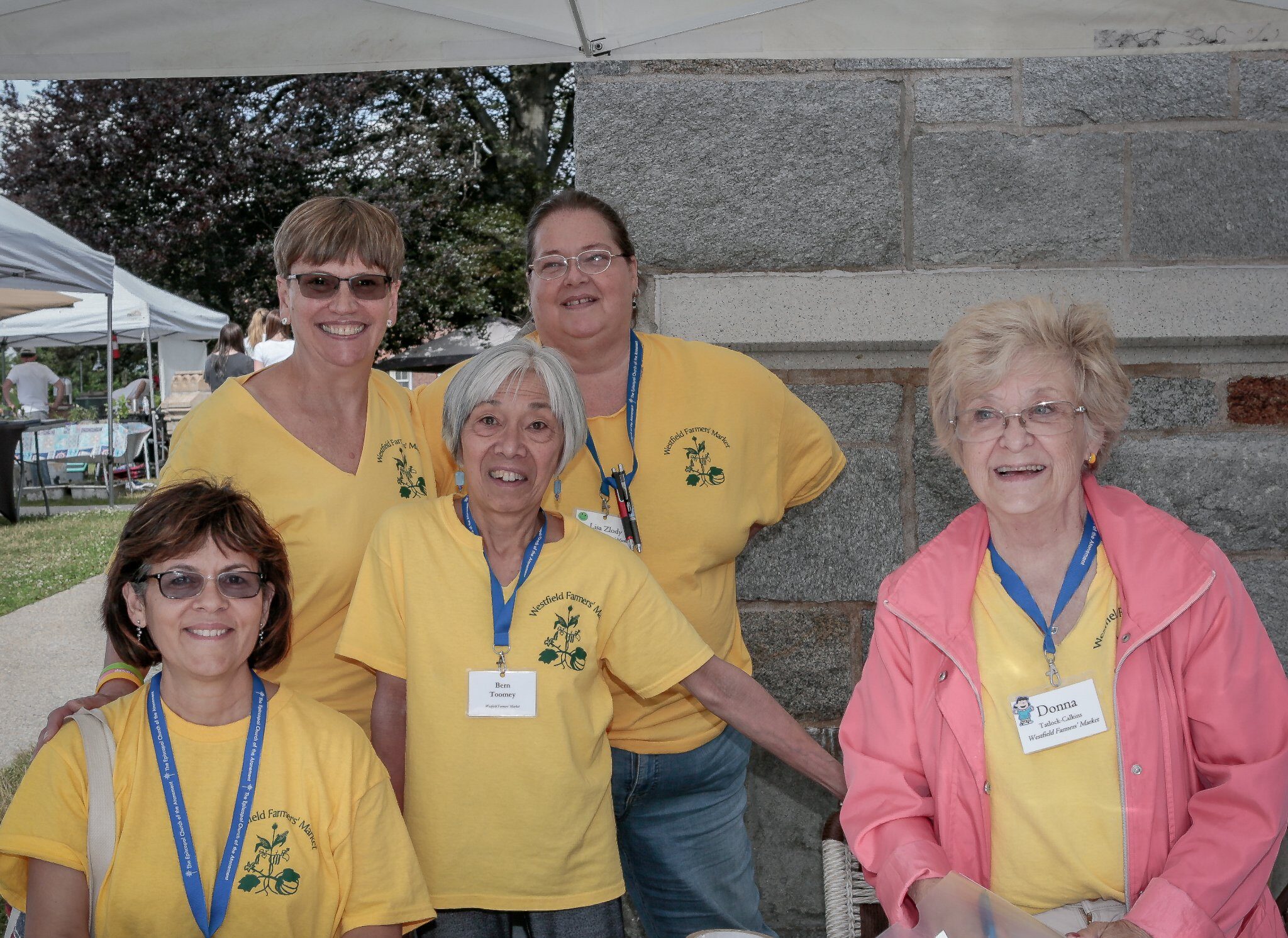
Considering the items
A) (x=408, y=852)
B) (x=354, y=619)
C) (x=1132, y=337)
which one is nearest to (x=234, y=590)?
(x=354, y=619)

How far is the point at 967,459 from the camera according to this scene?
211 centimetres

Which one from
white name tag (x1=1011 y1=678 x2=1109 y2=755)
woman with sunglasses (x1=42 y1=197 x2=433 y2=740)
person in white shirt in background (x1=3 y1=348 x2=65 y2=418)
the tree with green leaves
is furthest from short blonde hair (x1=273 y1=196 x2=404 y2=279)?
person in white shirt in background (x1=3 y1=348 x2=65 y2=418)

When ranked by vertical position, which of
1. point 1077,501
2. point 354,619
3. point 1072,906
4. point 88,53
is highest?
point 88,53

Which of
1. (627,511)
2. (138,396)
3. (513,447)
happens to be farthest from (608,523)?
(138,396)

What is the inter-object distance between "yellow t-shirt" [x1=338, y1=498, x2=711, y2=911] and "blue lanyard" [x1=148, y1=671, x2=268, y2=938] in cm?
→ 26

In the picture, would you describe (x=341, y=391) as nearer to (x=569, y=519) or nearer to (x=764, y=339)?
(x=569, y=519)

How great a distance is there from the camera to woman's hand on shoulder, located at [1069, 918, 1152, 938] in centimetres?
179

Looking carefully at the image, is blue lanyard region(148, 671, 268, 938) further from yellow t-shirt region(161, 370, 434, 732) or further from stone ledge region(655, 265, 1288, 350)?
stone ledge region(655, 265, 1288, 350)

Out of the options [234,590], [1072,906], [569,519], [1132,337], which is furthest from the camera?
[1132,337]

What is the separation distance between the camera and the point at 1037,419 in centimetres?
206

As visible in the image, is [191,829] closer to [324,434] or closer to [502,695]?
[502,695]

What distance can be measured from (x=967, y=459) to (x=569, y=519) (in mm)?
800

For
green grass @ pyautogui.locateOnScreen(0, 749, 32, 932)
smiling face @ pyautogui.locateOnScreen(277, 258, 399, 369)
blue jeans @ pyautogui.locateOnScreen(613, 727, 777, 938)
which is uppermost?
smiling face @ pyautogui.locateOnScreen(277, 258, 399, 369)

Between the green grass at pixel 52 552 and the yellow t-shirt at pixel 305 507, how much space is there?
5604mm
